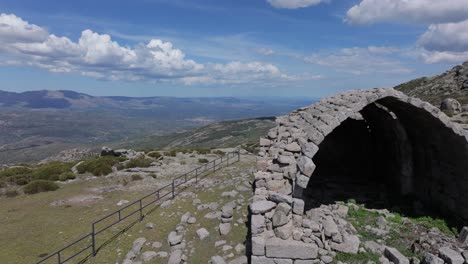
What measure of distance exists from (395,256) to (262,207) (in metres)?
4.58

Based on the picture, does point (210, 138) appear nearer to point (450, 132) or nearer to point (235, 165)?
point (235, 165)

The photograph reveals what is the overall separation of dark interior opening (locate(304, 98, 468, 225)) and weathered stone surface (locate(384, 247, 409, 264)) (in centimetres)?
412

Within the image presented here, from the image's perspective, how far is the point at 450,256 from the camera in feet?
34.1

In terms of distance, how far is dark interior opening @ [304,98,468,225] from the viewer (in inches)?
539

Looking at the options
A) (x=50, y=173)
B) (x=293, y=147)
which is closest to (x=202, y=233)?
(x=293, y=147)

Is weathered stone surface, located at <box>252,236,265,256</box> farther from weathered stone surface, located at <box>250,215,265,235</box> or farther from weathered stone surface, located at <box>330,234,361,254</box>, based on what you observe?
weathered stone surface, located at <box>330,234,361,254</box>

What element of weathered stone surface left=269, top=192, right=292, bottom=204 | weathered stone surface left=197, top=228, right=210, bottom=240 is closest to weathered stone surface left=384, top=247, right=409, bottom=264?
weathered stone surface left=269, top=192, right=292, bottom=204

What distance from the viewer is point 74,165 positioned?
1196 inches

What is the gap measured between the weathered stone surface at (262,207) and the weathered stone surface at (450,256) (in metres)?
5.49

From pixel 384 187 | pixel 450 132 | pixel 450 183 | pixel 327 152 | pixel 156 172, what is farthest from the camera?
pixel 156 172

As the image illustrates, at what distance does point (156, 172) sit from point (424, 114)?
2001 centimetres

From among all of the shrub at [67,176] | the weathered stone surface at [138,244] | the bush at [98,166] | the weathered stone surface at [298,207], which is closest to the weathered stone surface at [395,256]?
the weathered stone surface at [298,207]

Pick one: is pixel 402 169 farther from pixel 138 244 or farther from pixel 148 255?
pixel 138 244

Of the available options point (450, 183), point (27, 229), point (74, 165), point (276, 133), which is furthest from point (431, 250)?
point (74, 165)
